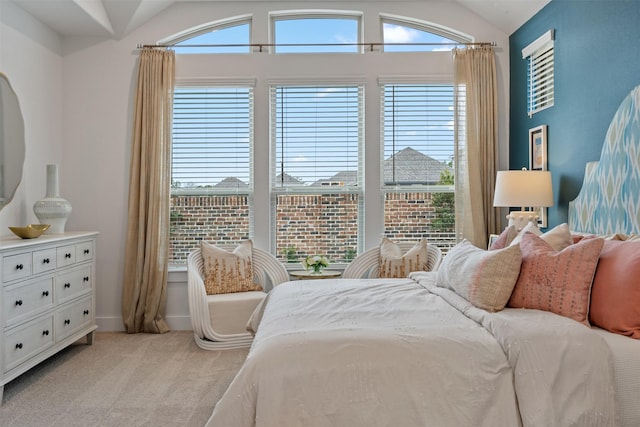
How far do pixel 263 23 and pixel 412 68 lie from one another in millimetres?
1524

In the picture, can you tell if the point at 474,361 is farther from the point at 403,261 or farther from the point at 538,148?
the point at 538,148

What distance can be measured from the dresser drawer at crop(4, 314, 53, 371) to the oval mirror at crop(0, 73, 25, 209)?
3.26ft

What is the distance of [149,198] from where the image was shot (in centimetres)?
477

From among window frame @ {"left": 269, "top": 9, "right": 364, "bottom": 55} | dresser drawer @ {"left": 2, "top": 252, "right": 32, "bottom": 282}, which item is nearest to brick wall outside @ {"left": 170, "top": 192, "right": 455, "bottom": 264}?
window frame @ {"left": 269, "top": 9, "right": 364, "bottom": 55}

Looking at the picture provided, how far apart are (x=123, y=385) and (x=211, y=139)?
2.49m

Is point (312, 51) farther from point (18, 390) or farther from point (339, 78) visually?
point (18, 390)

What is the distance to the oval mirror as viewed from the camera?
388 centimetres

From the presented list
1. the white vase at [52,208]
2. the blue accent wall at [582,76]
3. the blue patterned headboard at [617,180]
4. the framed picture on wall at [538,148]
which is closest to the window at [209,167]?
the white vase at [52,208]

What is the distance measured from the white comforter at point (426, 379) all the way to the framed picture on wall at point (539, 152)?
6.96 ft

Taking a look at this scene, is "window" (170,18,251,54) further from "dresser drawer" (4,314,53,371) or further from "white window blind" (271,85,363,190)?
"dresser drawer" (4,314,53,371)

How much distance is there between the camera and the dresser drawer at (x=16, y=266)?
124 inches

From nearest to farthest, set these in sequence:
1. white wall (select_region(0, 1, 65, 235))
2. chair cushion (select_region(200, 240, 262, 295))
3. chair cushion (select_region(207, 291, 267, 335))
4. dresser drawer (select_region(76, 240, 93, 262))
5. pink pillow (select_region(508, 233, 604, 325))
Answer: pink pillow (select_region(508, 233, 604, 325)) → white wall (select_region(0, 1, 65, 235)) → dresser drawer (select_region(76, 240, 93, 262)) → chair cushion (select_region(207, 291, 267, 335)) → chair cushion (select_region(200, 240, 262, 295))

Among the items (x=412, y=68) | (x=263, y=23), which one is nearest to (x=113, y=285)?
(x=263, y=23)

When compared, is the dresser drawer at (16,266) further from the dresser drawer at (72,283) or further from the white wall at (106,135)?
the white wall at (106,135)
